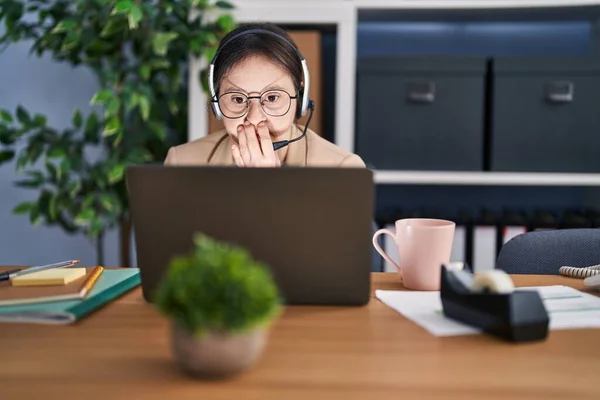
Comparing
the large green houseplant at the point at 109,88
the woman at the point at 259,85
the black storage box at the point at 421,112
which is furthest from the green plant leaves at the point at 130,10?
the black storage box at the point at 421,112

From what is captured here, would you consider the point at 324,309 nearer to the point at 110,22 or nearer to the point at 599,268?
the point at 599,268

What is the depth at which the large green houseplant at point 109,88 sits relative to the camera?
6.08 feet

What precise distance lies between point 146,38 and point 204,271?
1641 mm

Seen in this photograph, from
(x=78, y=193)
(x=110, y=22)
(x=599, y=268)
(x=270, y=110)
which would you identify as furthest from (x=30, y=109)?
(x=599, y=268)

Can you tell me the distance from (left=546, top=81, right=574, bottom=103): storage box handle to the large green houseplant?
3.20 ft

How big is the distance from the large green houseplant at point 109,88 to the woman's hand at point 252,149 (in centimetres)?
69

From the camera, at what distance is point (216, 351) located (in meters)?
0.45

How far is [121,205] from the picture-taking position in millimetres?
2064

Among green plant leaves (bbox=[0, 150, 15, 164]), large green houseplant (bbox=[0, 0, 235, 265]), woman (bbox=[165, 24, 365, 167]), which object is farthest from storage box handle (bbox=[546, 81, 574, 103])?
green plant leaves (bbox=[0, 150, 15, 164])

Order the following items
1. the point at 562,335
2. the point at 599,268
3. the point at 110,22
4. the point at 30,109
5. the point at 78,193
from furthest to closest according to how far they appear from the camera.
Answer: the point at 30,109
the point at 78,193
the point at 110,22
the point at 599,268
the point at 562,335

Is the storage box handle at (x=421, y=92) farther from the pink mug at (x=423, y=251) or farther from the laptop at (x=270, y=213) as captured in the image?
the laptop at (x=270, y=213)

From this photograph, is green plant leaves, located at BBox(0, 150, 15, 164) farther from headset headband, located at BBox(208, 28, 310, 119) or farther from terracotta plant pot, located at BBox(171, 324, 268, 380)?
terracotta plant pot, located at BBox(171, 324, 268, 380)

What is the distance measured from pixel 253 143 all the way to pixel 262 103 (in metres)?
0.11

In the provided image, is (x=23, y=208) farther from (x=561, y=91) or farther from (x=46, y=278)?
(x=561, y=91)
